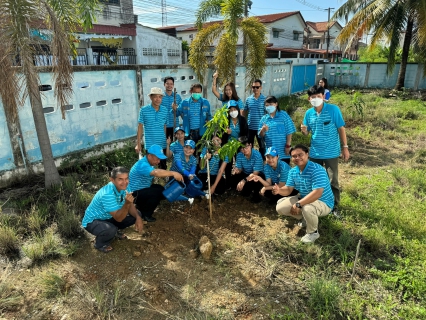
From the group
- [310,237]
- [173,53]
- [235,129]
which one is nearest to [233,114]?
[235,129]

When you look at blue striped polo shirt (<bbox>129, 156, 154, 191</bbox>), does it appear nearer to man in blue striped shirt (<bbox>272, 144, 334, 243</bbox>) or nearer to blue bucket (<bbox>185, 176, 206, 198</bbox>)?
blue bucket (<bbox>185, 176, 206, 198</bbox>)

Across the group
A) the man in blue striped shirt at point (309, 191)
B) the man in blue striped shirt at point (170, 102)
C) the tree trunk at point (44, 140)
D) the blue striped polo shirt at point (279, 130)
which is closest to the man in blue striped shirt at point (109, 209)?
the tree trunk at point (44, 140)

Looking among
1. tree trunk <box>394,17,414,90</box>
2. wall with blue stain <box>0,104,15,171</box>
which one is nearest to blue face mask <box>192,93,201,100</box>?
wall with blue stain <box>0,104,15,171</box>

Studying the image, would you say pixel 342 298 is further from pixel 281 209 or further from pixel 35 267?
pixel 35 267

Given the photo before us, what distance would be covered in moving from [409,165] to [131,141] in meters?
5.77

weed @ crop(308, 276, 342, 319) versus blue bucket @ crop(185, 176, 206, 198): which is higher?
blue bucket @ crop(185, 176, 206, 198)

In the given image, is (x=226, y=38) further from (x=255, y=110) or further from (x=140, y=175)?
(x=140, y=175)

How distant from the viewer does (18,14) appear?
Result: 3.67 meters

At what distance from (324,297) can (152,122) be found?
3278 millimetres

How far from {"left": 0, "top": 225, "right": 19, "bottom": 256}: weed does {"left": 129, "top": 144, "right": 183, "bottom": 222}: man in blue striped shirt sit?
137cm

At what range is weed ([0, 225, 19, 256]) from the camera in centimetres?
318

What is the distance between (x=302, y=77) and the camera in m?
16.4

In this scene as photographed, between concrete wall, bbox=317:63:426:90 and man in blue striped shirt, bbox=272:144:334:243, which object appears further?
concrete wall, bbox=317:63:426:90

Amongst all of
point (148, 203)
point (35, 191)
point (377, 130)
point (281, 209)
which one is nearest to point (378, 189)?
point (281, 209)
